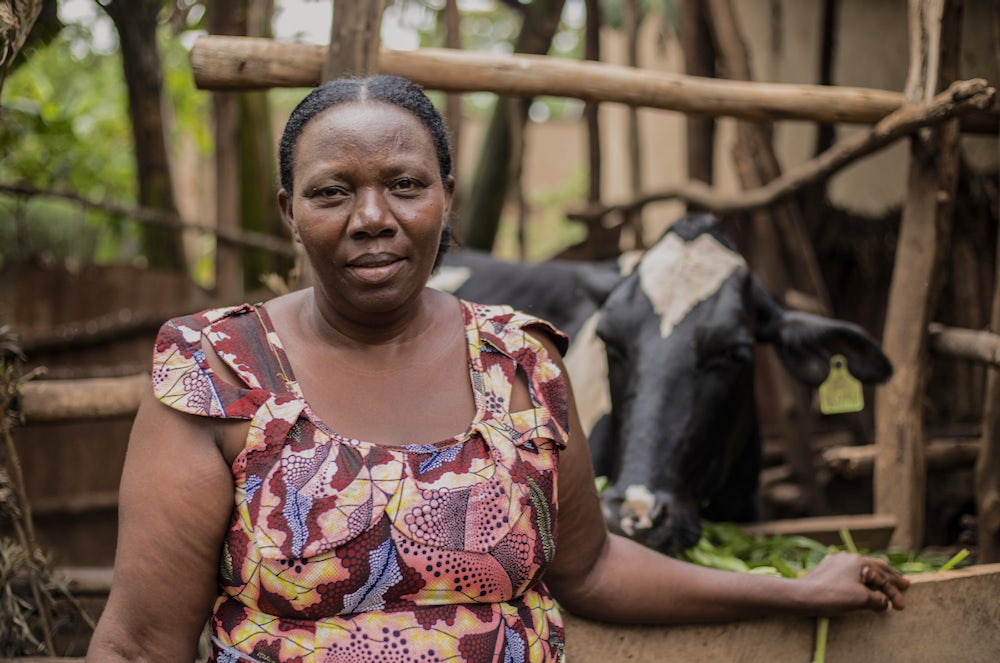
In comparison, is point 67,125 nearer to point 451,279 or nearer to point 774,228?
point 451,279

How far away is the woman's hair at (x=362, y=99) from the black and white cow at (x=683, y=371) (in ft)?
4.60

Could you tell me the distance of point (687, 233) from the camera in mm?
3855

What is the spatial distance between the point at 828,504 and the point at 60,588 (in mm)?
3878

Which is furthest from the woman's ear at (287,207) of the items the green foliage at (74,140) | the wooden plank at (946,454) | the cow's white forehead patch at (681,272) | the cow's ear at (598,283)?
the green foliage at (74,140)

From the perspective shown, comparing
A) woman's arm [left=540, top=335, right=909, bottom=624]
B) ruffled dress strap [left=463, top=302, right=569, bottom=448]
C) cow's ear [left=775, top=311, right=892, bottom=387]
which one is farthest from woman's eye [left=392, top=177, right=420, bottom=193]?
cow's ear [left=775, top=311, right=892, bottom=387]

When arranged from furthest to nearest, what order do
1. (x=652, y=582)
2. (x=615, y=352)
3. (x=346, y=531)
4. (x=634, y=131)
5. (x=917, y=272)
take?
(x=634, y=131)
(x=615, y=352)
(x=917, y=272)
(x=652, y=582)
(x=346, y=531)

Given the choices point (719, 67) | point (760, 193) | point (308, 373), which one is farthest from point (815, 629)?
point (719, 67)

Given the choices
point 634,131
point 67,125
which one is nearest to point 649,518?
point 634,131

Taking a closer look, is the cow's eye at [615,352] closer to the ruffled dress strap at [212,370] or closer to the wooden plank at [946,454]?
the wooden plank at [946,454]

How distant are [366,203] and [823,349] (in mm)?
2357

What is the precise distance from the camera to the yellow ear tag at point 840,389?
3.77 m

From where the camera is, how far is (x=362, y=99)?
1914 millimetres

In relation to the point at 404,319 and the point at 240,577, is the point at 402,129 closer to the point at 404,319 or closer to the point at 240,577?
the point at 404,319

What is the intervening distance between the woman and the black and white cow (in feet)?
3.78
